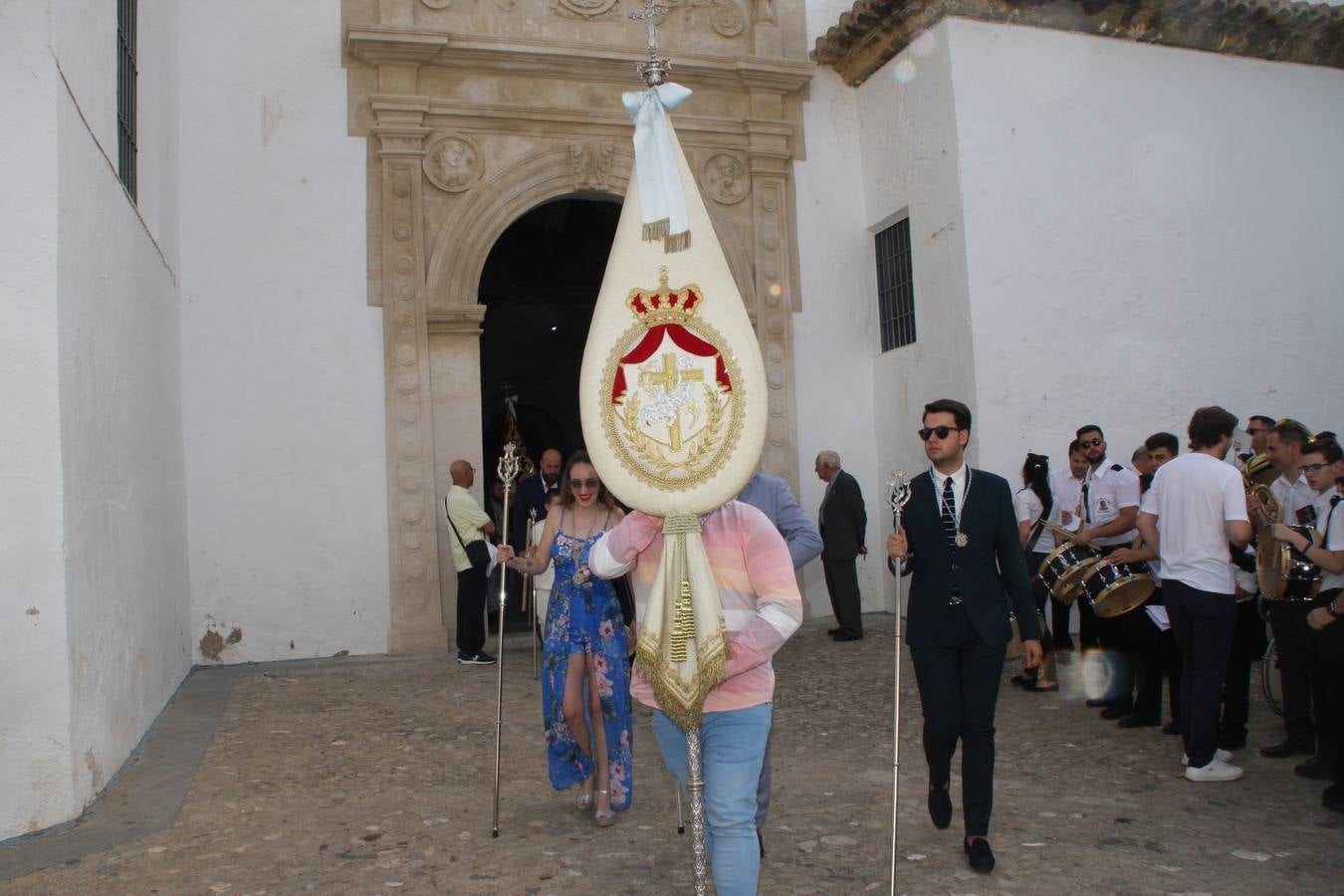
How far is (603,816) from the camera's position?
5.04 metres

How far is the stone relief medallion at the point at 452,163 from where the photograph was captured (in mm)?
10461

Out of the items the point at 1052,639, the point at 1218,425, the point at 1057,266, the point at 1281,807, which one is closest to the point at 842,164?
the point at 1057,266

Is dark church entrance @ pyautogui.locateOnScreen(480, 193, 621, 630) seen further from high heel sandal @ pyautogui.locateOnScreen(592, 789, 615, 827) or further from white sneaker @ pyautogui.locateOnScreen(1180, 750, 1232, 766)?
white sneaker @ pyautogui.locateOnScreen(1180, 750, 1232, 766)

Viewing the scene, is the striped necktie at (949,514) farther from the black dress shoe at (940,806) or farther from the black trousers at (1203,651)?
the black trousers at (1203,651)

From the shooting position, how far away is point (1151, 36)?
36.2ft

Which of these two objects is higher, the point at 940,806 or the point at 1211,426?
the point at 1211,426

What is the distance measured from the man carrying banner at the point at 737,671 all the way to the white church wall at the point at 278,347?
6.90 meters

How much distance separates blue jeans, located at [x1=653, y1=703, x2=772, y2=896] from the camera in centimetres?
329

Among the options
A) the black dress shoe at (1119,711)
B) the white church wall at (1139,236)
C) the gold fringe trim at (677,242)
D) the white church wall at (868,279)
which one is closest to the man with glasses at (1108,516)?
the black dress shoe at (1119,711)

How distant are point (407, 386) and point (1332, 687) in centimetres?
748

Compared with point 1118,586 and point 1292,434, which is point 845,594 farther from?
point 1292,434

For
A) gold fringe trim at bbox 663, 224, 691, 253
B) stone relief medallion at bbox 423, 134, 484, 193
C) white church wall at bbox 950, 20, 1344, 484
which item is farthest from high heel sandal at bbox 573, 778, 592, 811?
stone relief medallion at bbox 423, 134, 484, 193

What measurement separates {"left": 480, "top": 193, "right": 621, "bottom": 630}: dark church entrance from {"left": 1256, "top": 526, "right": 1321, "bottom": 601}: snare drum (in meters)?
11.4

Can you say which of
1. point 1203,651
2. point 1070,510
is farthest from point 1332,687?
point 1070,510
